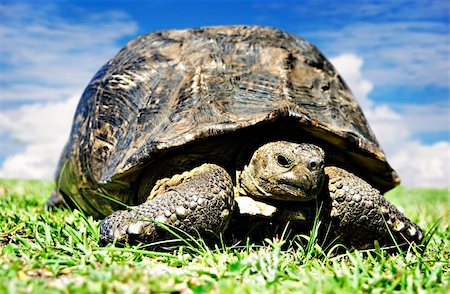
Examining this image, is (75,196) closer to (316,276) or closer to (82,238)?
(82,238)

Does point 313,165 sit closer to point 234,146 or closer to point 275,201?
point 275,201

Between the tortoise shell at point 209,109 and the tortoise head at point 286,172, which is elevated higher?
the tortoise shell at point 209,109

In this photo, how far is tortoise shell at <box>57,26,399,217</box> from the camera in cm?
431

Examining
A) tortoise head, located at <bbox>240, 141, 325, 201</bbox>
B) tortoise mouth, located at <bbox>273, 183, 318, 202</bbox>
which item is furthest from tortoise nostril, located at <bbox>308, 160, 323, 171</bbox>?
tortoise mouth, located at <bbox>273, 183, 318, 202</bbox>

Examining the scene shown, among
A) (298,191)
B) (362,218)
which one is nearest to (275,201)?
(298,191)

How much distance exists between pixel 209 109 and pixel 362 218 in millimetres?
1412

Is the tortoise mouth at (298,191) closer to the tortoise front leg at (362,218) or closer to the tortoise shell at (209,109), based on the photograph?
the tortoise front leg at (362,218)

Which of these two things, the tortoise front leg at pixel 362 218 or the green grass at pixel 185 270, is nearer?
the green grass at pixel 185 270

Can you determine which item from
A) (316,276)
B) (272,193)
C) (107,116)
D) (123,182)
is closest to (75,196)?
(107,116)

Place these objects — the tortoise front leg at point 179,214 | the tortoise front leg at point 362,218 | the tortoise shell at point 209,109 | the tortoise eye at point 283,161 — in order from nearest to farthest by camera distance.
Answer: the tortoise front leg at point 179,214 < the tortoise eye at point 283,161 < the tortoise front leg at point 362,218 < the tortoise shell at point 209,109

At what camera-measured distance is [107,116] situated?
5.31m

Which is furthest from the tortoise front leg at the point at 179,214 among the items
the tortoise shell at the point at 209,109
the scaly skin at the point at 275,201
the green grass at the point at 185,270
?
the tortoise shell at the point at 209,109

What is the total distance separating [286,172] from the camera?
155 inches

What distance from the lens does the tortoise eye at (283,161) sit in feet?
13.0
